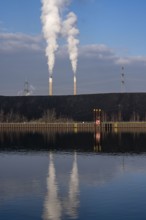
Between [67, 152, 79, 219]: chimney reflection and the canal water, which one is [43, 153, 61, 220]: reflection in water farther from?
[67, 152, 79, 219]: chimney reflection

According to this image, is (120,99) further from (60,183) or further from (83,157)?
(60,183)

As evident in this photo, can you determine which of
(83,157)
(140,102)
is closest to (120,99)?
(140,102)

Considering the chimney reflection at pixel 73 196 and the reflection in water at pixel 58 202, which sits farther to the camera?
the chimney reflection at pixel 73 196

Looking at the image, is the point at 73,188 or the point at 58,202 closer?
the point at 58,202

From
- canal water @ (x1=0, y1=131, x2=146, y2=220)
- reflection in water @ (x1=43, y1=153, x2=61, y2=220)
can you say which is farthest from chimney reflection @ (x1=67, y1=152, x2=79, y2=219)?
reflection in water @ (x1=43, y1=153, x2=61, y2=220)

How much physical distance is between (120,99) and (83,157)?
65.8 metres

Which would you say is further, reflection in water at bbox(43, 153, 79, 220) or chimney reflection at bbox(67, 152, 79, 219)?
chimney reflection at bbox(67, 152, 79, 219)

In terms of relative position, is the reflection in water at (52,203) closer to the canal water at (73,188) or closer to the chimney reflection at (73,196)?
the canal water at (73,188)

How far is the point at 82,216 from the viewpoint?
1320 centimetres

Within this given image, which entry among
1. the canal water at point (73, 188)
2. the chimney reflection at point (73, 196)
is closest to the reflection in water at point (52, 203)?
the canal water at point (73, 188)

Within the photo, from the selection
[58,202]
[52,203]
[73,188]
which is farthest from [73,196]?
[73,188]

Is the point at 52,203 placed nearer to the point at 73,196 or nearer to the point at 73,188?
the point at 73,196

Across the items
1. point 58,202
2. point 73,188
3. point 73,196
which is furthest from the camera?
point 73,188

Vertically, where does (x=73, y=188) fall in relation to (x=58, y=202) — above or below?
above
